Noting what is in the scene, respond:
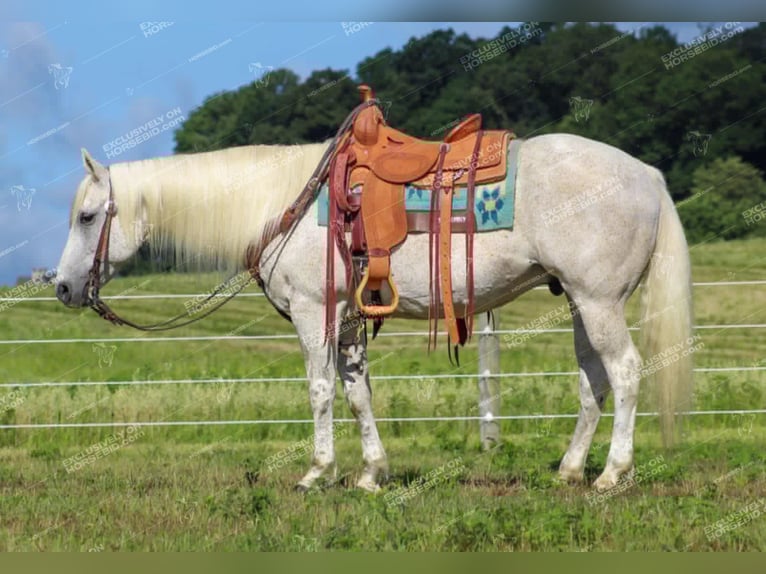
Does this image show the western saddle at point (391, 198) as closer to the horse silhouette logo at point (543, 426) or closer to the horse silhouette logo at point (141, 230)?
the horse silhouette logo at point (141, 230)

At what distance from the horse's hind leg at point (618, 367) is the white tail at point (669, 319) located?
8.5 inches

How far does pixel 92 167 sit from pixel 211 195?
2.45 ft

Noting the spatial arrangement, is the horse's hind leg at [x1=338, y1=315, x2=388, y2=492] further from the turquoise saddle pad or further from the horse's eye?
the horse's eye

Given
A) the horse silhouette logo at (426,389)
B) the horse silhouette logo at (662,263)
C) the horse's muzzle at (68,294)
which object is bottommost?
the horse silhouette logo at (426,389)

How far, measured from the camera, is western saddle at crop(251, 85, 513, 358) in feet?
22.1

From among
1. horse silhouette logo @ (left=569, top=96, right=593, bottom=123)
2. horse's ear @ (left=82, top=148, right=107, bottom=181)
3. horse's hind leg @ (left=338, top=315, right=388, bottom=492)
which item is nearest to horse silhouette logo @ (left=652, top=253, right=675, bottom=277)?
horse's hind leg @ (left=338, top=315, right=388, bottom=492)

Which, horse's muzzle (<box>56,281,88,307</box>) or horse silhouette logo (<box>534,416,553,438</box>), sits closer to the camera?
horse's muzzle (<box>56,281,88,307</box>)

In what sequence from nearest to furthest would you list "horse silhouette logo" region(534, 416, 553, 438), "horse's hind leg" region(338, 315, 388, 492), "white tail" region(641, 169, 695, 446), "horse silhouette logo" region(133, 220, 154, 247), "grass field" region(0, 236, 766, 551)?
"grass field" region(0, 236, 766, 551)
"white tail" region(641, 169, 695, 446)
"horse's hind leg" region(338, 315, 388, 492)
"horse silhouette logo" region(133, 220, 154, 247)
"horse silhouette logo" region(534, 416, 553, 438)

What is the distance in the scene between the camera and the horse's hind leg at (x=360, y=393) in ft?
23.2

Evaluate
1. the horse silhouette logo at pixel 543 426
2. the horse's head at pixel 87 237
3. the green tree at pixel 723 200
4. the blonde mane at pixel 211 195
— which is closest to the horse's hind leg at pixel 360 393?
the blonde mane at pixel 211 195

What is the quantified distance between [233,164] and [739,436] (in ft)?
16.0

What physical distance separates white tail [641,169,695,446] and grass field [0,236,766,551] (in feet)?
0.59

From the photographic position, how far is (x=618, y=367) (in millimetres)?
6754

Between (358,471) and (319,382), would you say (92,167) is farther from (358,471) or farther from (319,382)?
(358,471)
